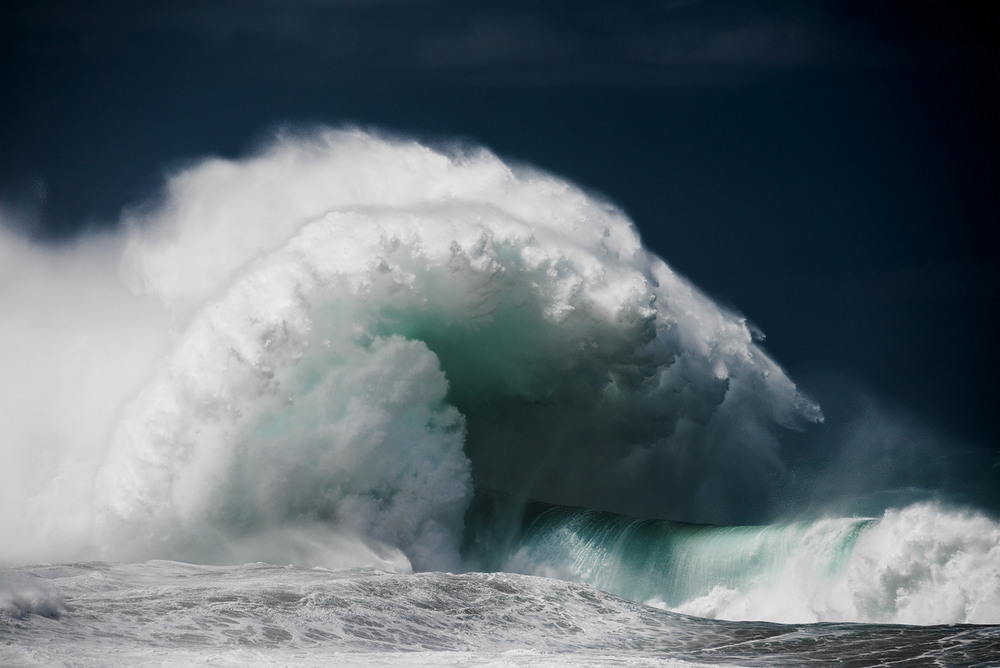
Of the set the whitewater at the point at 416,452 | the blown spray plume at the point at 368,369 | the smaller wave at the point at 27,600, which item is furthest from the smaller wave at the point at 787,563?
the smaller wave at the point at 27,600

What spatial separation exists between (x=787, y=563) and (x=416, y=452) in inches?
233

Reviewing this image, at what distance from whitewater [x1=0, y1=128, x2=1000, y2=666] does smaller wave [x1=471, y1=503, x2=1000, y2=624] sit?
0.04m

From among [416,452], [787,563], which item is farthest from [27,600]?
[787,563]

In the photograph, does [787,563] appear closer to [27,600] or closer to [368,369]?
[368,369]

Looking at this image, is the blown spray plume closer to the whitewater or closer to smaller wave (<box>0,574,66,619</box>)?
the whitewater

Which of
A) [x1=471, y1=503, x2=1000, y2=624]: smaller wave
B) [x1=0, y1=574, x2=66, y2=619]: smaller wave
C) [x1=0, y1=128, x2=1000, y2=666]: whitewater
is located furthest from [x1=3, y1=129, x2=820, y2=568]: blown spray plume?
[x1=0, y1=574, x2=66, y2=619]: smaller wave

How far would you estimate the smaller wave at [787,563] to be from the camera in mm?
14516

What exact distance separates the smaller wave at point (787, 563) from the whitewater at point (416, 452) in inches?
1.7

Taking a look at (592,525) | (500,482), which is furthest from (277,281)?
(592,525)

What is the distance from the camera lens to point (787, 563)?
53.3ft

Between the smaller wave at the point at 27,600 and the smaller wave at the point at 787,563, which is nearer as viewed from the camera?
the smaller wave at the point at 27,600

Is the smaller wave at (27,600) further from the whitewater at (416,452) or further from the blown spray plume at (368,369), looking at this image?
the blown spray plume at (368,369)

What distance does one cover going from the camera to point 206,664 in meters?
9.66

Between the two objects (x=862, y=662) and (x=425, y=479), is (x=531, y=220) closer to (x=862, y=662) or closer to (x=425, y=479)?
(x=425, y=479)
